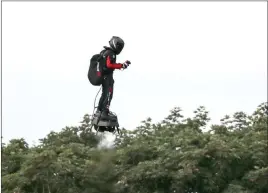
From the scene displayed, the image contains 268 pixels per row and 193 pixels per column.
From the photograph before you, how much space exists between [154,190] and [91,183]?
3886 mm

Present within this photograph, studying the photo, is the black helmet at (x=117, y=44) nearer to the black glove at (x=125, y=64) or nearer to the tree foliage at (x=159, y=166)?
the black glove at (x=125, y=64)

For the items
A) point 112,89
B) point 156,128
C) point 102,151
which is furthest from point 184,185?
point 112,89

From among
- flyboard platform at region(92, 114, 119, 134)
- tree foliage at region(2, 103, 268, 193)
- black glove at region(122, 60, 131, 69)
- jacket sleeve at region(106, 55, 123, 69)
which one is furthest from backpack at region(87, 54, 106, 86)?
tree foliage at region(2, 103, 268, 193)

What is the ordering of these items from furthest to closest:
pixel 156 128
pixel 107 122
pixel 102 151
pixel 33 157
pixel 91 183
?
pixel 156 128
pixel 33 157
pixel 91 183
pixel 102 151
pixel 107 122

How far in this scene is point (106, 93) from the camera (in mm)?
6152

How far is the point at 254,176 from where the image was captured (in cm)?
2148

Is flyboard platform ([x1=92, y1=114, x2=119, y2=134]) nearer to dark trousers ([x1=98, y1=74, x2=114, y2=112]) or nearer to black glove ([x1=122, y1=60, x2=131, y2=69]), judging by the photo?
dark trousers ([x1=98, y1=74, x2=114, y2=112])

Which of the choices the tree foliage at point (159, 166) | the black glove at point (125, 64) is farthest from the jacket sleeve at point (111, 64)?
the tree foliage at point (159, 166)

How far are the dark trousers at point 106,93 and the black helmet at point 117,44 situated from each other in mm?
312

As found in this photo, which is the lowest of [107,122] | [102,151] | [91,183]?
[107,122]

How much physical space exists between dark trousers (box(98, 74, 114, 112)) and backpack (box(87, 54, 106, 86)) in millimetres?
142

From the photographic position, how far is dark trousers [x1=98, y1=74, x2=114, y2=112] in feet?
20.0

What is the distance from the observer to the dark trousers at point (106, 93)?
20.0 ft

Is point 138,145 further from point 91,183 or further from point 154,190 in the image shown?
point 91,183
